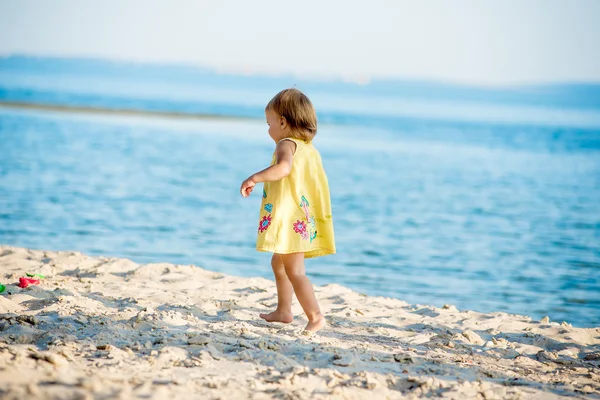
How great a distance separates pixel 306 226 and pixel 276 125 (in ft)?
2.25

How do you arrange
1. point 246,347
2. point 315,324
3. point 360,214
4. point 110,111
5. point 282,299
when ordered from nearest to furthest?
point 246,347, point 315,324, point 282,299, point 360,214, point 110,111

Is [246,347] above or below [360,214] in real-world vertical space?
above

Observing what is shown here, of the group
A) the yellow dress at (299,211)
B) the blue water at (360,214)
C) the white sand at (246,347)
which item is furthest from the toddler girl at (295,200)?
the blue water at (360,214)

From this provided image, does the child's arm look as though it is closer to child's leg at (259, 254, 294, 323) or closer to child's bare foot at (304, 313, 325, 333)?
child's leg at (259, 254, 294, 323)

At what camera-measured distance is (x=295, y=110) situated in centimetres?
454

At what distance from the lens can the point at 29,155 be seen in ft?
53.2

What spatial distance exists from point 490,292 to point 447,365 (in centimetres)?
421

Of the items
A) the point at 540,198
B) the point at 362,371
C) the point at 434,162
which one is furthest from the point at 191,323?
the point at 434,162

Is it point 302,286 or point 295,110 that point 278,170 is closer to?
point 295,110

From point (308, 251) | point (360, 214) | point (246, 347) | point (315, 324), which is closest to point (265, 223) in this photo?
point (308, 251)

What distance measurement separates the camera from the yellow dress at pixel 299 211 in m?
4.45

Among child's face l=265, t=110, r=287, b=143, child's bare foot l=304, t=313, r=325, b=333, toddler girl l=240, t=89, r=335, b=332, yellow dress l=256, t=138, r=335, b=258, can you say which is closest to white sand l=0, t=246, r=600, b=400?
child's bare foot l=304, t=313, r=325, b=333

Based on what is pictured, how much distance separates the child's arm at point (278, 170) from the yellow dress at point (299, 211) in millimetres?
70

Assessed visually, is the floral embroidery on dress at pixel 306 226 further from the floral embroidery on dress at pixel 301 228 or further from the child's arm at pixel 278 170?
the child's arm at pixel 278 170
